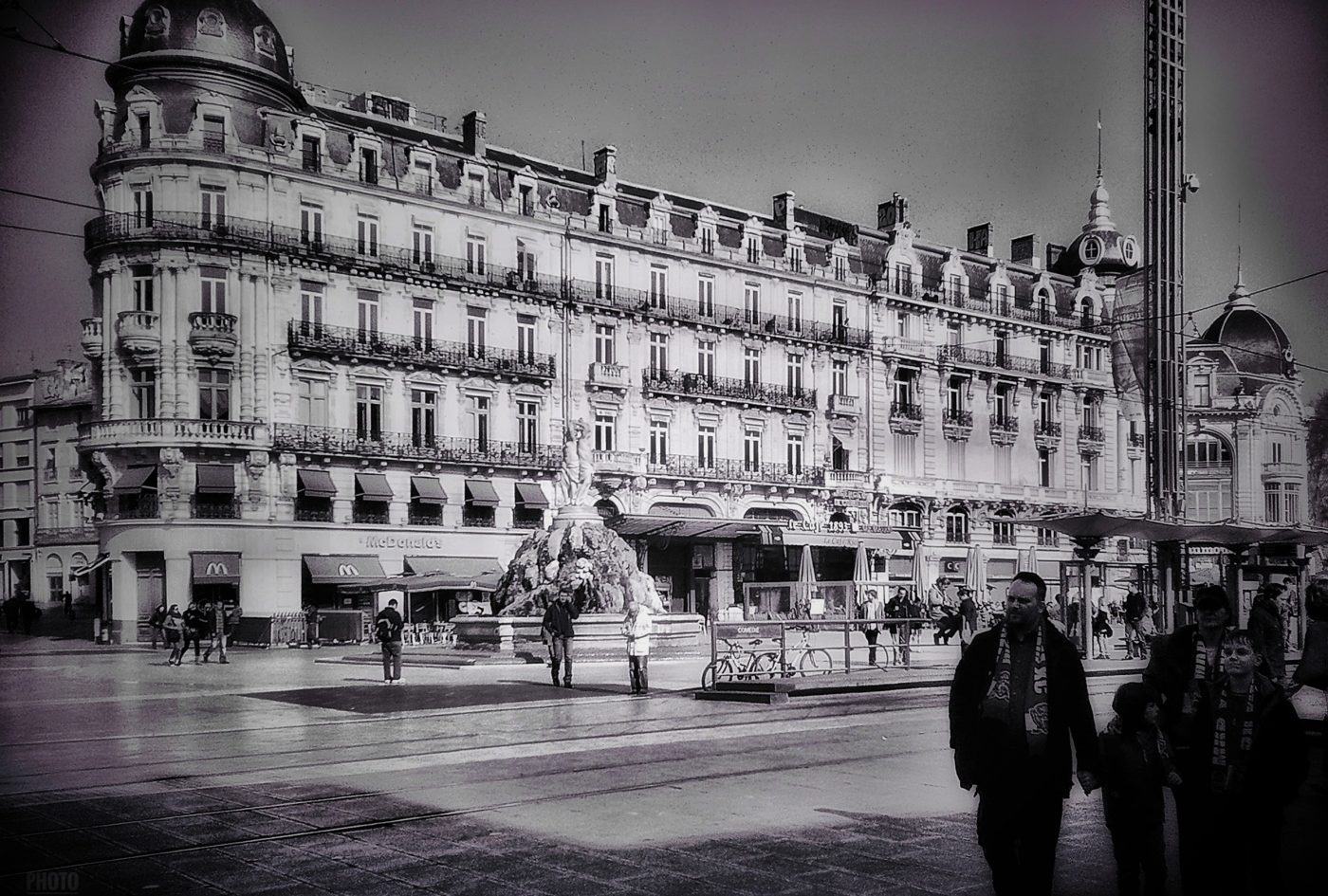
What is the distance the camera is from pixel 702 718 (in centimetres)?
1507

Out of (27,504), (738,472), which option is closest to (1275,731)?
(27,504)

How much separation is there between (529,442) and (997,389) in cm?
2285

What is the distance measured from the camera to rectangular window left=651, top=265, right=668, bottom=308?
155ft

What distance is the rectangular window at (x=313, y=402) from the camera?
127 ft

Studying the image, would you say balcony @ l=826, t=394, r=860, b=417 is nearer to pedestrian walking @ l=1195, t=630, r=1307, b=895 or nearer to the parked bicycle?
the parked bicycle

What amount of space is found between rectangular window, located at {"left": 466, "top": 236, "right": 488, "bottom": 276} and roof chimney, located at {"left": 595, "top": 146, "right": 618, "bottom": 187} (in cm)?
643

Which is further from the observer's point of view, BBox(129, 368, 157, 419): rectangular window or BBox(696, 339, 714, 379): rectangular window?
BBox(696, 339, 714, 379): rectangular window

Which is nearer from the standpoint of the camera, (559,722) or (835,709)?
(559,722)

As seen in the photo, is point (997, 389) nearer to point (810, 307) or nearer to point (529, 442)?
point (810, 307)

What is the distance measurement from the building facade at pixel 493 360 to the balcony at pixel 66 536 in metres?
3.17

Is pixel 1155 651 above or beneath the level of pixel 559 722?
above

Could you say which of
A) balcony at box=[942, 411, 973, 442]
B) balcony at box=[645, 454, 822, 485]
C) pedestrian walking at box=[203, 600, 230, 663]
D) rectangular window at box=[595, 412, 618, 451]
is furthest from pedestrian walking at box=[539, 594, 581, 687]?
balcony at box=[942, 411, 973, 442]

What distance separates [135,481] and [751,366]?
23.8m

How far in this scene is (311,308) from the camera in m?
38.9
